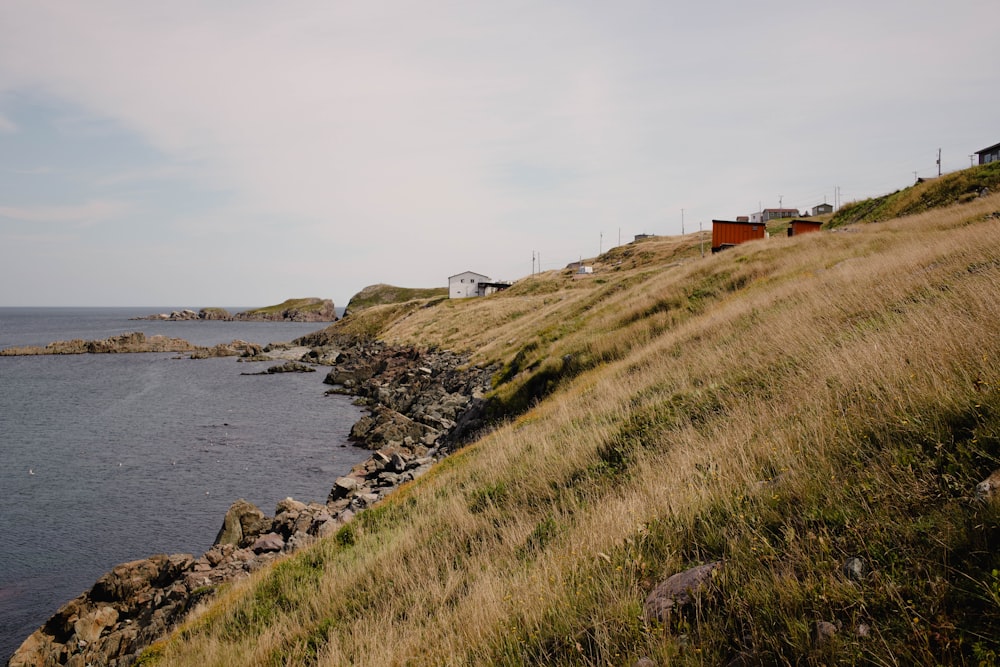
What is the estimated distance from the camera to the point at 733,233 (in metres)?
39.7

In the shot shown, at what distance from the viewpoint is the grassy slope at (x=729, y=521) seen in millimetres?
3367

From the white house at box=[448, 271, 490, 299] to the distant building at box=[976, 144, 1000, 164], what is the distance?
7374 centimetres

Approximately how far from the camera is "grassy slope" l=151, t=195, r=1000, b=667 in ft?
11.0

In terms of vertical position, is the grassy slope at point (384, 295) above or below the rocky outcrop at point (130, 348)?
above

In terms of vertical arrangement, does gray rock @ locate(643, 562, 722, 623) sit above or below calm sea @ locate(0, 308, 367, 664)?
above

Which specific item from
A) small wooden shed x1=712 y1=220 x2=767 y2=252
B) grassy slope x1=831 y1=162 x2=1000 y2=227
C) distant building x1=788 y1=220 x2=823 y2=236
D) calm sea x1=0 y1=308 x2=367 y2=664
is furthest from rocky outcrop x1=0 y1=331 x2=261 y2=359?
grassy slope x1=831 y1=162 x2=1000 y2=227

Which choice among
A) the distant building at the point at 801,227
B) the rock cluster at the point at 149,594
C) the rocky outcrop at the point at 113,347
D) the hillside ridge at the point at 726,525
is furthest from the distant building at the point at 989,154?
the rocky outcrop at the point at 113,347

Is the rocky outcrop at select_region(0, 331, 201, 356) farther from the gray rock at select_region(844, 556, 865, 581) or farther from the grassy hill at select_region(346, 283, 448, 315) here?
the gray rock at select_region(844, 556, 865, 581)

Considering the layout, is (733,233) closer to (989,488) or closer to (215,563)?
(215,563)

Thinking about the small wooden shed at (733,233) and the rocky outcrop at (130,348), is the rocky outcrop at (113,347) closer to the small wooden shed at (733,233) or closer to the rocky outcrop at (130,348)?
the rocky outcrop at (130,348)

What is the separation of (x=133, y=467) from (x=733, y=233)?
1648 inches

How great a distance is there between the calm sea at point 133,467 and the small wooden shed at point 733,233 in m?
30.4

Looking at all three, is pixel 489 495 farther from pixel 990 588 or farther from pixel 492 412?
pixel 492 412

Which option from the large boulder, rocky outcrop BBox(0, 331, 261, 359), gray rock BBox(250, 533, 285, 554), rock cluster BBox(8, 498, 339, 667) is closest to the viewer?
rock cluster BBox(8, 498, 339, 667)
